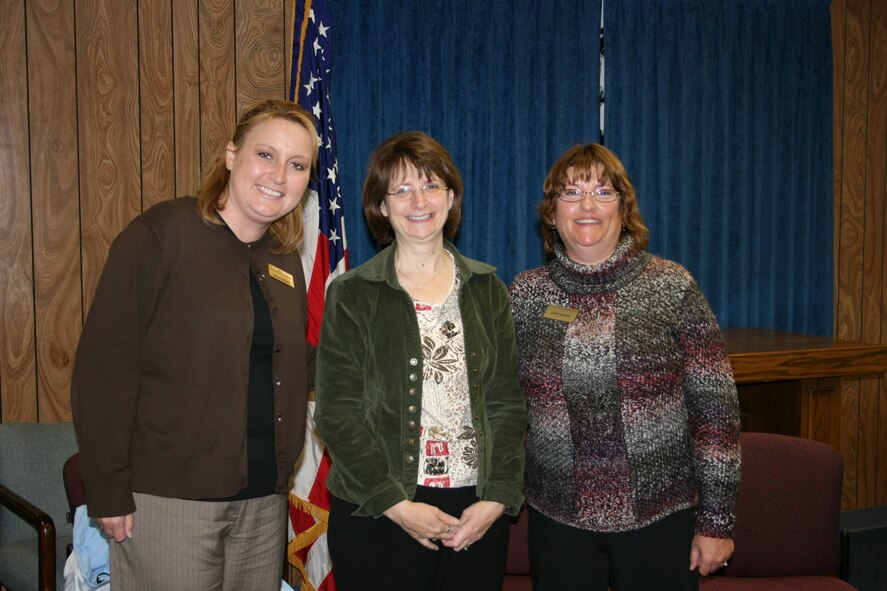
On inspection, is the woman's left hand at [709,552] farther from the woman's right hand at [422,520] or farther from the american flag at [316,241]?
the american flag at [316,241]

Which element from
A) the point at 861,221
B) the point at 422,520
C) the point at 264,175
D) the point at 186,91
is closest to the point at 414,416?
the point at 422,520

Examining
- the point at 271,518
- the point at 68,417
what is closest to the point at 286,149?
the point at 271,518

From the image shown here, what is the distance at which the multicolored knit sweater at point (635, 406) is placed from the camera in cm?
178

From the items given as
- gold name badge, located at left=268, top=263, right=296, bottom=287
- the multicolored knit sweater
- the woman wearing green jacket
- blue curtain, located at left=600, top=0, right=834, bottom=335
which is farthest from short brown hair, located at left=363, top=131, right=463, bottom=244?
blue curtain, located at left=600, top=0, right=834, bottom=335

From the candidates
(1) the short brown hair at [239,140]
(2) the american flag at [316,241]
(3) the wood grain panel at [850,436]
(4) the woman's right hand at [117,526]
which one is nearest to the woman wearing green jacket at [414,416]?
(1) the short brown hair at [239,140]

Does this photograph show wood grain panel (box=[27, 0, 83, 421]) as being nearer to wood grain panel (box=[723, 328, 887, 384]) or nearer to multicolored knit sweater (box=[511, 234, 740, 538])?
multicolored knit sweater (box=[511, 234, 740, 538])

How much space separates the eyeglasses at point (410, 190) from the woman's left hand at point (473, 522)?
0.76 m

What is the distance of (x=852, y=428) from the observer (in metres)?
4.35

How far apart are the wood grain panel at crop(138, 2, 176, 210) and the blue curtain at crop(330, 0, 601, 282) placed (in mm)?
748

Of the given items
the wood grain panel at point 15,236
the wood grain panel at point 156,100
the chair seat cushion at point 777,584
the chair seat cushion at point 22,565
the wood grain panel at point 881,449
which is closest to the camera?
the chair seat cushion at point 777,584

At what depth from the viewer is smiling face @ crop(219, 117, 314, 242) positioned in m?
1.80

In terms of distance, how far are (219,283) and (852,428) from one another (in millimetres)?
4061

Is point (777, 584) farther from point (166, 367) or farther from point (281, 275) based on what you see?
point (166, 367)

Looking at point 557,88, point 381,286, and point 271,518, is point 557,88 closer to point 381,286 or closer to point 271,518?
point 381,286
